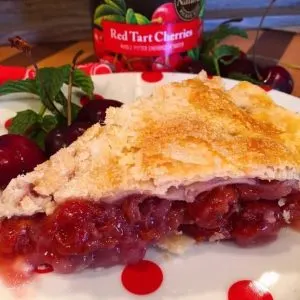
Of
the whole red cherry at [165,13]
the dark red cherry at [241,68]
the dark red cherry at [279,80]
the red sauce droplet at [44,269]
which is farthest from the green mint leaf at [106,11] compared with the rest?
the red sauce droplet at [44,269]

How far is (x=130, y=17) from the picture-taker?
5.69 ft

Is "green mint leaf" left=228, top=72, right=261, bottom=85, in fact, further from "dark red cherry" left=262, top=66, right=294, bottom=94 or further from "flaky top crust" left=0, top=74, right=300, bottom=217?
"flaky top crust" left=0, top=74, right=300, bottom=217

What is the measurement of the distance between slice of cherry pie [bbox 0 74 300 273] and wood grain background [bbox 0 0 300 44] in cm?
124

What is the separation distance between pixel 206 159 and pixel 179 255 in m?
0.22

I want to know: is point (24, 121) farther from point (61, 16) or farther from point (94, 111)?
point (61, 16)

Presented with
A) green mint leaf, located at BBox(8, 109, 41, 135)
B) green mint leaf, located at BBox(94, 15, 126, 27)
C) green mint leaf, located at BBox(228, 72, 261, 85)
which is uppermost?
green mint leaf, located at BBox(94, 15, 126, 27)

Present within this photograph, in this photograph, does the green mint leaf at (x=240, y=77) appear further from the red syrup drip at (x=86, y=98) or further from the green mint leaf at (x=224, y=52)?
the red syrup drip at (x=86, y=98)

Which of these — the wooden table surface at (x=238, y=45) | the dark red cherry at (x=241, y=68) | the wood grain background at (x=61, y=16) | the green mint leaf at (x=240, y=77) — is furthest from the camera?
the wood grain background at (x=61, y=16)

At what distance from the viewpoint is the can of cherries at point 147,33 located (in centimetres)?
173

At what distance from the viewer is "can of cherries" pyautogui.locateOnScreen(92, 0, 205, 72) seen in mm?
1732

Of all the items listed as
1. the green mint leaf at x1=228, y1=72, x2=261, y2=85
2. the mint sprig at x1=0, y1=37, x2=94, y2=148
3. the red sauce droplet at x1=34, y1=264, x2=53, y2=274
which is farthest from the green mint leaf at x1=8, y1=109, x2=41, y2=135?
the green mint leaf at x1=228, y1=72, x2=261, y2=85

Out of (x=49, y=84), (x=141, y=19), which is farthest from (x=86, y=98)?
(x=141, y=19)

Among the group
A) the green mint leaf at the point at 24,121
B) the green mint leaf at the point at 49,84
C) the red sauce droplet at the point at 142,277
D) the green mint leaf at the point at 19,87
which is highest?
the green mint leaf at the point at 49,84

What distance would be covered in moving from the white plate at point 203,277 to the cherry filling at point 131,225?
0.03 metres
